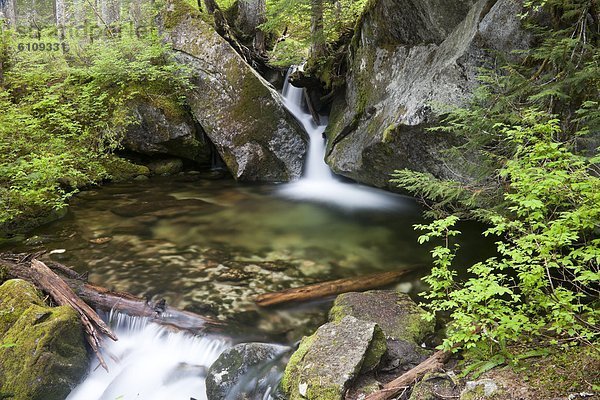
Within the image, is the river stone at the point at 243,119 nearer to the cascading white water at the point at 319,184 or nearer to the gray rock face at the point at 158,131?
the cascading white water at the point at 319,184

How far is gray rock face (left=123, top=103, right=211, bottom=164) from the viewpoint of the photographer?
1105 cm

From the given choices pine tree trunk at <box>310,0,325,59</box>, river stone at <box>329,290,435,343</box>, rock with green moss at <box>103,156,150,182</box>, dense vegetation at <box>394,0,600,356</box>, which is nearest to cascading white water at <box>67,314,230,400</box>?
river stone at <box>329,290,435,343</box>

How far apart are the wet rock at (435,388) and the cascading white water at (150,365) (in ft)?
6.98

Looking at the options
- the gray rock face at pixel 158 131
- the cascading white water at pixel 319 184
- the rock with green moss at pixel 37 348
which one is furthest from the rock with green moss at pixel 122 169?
the rock with green moss at pixel 37 348

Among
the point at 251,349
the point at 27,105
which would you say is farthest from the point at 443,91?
the point at 27,105

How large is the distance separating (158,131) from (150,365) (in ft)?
27.1

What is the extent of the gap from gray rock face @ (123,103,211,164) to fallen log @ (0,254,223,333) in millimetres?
6544

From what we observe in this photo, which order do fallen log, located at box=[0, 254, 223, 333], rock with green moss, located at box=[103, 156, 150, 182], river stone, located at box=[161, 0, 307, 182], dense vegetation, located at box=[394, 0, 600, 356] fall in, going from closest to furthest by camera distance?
dense vegetation, located at box=[394, 0, 600, 356] < fallen log, located at box=[0, 254, 223, 333] < river stone, located at box=[161, 0, 307, 182] < rock with green moss, located at box=[103, 156, 150, 182]

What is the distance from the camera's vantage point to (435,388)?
2783 millimetres

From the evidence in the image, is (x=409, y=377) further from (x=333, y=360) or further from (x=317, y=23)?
(x=317, y=23)

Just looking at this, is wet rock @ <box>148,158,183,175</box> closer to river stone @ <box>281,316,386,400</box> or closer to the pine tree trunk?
the pine tree trunk

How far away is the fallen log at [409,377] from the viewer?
2.92 metres

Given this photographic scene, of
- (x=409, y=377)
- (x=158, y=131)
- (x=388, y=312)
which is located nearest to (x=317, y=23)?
(x=158, y=131)

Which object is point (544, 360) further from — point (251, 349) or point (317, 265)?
point (317, 265)
